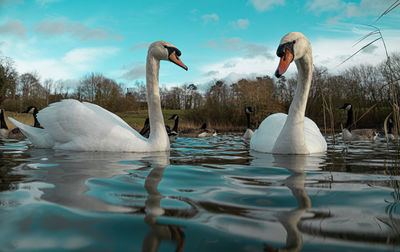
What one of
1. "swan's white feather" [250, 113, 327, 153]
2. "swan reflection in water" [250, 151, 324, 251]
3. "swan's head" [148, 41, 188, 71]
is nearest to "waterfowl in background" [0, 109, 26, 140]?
"swan's head" [148, 41, 188, 71]

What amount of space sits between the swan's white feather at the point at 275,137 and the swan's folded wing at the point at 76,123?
2.19m

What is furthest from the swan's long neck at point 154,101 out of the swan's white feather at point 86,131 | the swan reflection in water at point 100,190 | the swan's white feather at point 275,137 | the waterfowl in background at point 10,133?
the waterfowl in background at point 10,133

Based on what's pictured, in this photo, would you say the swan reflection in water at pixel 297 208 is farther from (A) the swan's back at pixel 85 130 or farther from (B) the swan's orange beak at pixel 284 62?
(A) the swan's back at pixel 85 130

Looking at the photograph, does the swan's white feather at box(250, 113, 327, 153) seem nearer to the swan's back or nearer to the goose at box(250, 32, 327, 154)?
the goose at box(250, 32, 327, 154)

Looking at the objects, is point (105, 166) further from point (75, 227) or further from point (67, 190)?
point (75, 227)

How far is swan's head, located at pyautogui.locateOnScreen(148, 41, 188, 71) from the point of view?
492cm

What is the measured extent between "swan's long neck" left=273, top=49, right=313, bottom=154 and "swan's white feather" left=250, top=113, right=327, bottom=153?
455 mm

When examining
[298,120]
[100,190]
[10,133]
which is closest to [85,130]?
[100,190]

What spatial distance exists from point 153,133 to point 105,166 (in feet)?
5.74

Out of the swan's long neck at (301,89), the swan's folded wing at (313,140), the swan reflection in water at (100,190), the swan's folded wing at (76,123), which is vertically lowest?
the swan reflection in water at (100,190)

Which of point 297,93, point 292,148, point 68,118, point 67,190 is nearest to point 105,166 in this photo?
point 67,190

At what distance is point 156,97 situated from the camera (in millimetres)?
5172

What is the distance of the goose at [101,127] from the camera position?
4.62 metres

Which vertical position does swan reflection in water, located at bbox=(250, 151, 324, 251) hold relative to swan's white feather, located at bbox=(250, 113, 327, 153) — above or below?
below
